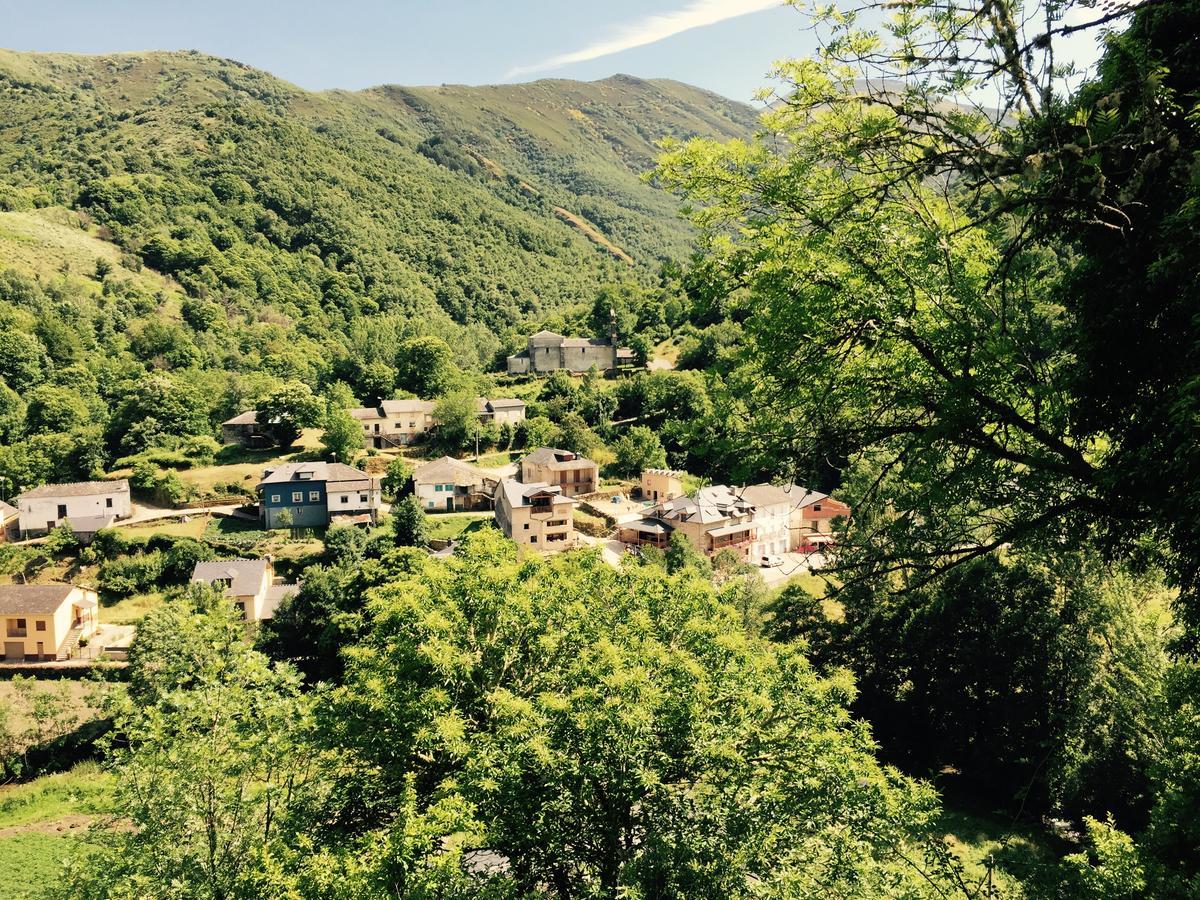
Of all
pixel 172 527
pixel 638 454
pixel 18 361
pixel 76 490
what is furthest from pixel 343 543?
pixel 18 361

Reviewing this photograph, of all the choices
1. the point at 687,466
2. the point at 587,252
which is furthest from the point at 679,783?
the point at 587,252

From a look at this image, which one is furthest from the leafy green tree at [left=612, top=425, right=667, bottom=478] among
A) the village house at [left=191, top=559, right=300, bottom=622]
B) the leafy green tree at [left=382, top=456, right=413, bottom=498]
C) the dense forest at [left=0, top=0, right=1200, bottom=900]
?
the village house at [left=191, top=559, right=300, bottom=622]

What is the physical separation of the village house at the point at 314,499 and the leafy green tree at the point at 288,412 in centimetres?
1057

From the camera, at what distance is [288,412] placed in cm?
5334

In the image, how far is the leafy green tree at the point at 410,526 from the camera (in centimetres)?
3919

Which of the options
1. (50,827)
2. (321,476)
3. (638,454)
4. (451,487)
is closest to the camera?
(50,827)

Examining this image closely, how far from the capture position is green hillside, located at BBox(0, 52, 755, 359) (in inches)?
3455

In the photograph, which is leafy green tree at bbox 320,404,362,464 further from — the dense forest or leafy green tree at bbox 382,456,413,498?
the dense forest

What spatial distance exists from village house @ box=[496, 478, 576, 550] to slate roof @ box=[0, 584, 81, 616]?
68.2ft

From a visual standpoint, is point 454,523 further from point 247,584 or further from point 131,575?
point 131,575

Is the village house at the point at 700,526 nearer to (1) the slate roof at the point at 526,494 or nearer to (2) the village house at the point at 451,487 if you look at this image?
(1) the slate roof at the point at 526,494

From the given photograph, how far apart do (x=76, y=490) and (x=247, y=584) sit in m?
15.7

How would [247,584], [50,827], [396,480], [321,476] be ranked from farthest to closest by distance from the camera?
1. [396,480]
2. [321,476]
3. [247,584]
4. [50,827]

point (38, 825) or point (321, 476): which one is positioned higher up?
point (321, 476)
